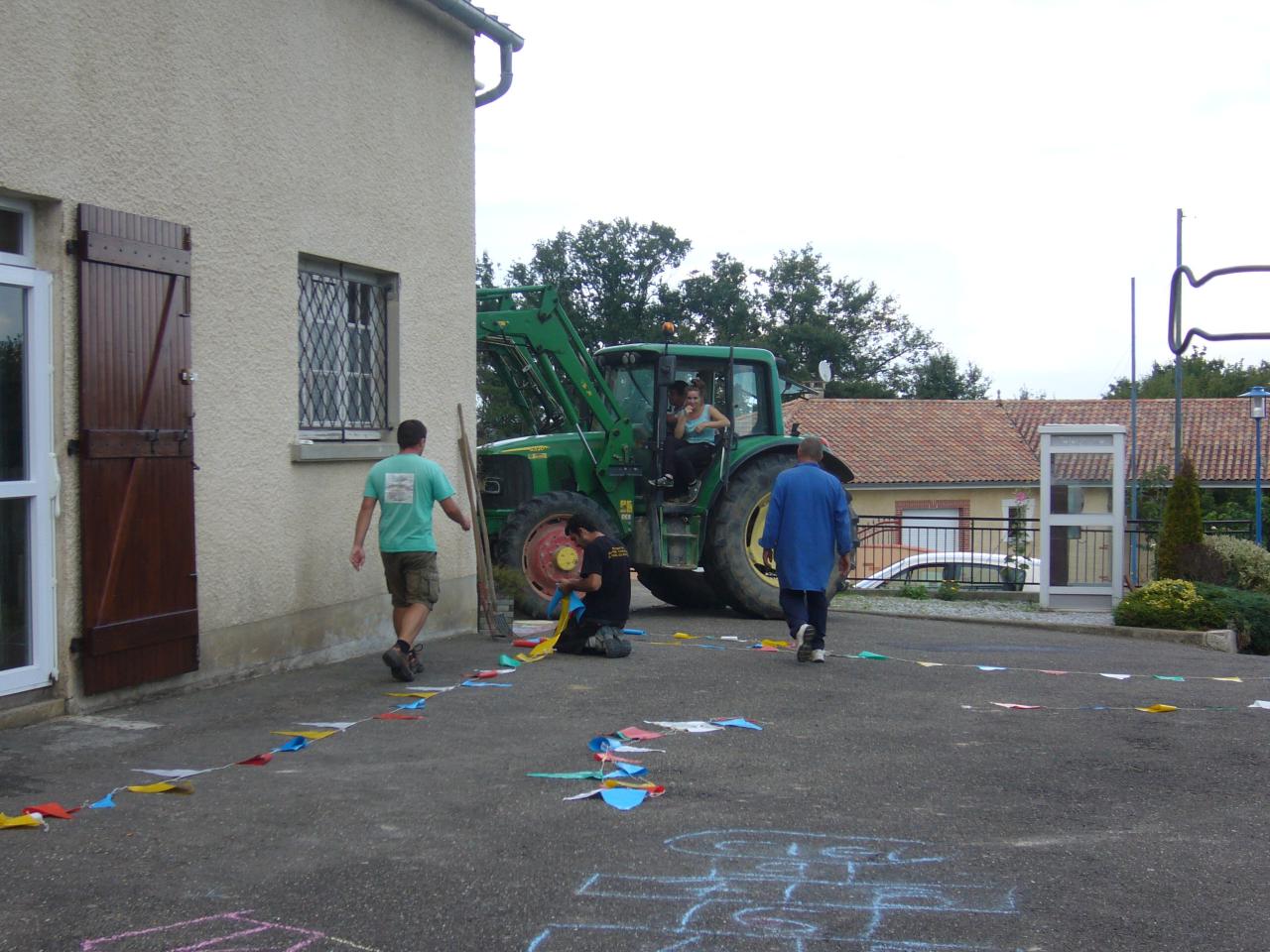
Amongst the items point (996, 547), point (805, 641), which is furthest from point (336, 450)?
point (996, 547)

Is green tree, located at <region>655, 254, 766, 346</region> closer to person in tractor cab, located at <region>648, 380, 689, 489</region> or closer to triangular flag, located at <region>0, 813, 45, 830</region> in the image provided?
person in tractor cab, located at <region>648, 380, 689, 489</region>

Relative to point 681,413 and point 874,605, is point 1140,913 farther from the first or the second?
point 874,605

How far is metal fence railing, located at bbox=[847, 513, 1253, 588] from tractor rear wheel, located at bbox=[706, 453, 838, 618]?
14.0 ft

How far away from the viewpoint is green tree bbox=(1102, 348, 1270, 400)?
2643 inches

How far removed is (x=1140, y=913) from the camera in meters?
4.03

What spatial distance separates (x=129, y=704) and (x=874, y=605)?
10.0 m

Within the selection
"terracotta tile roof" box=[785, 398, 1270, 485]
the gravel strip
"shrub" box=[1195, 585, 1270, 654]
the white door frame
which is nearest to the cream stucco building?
the white door frame

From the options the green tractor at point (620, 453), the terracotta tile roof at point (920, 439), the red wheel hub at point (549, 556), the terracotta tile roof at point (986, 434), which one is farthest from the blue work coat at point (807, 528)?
the terracotta tile roof at point (986, 434)

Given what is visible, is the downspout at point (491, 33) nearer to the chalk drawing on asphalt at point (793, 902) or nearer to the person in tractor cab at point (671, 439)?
the person in tractor cab at point (671, 439)

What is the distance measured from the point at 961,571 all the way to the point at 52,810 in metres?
15.3

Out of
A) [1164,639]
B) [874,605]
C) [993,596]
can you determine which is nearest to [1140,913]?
[1164,639]

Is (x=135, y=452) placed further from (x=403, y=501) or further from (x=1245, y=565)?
(x=1245, y=565)

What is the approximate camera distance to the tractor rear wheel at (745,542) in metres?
12.1

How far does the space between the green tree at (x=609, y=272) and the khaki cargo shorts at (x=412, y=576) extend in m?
40.7
